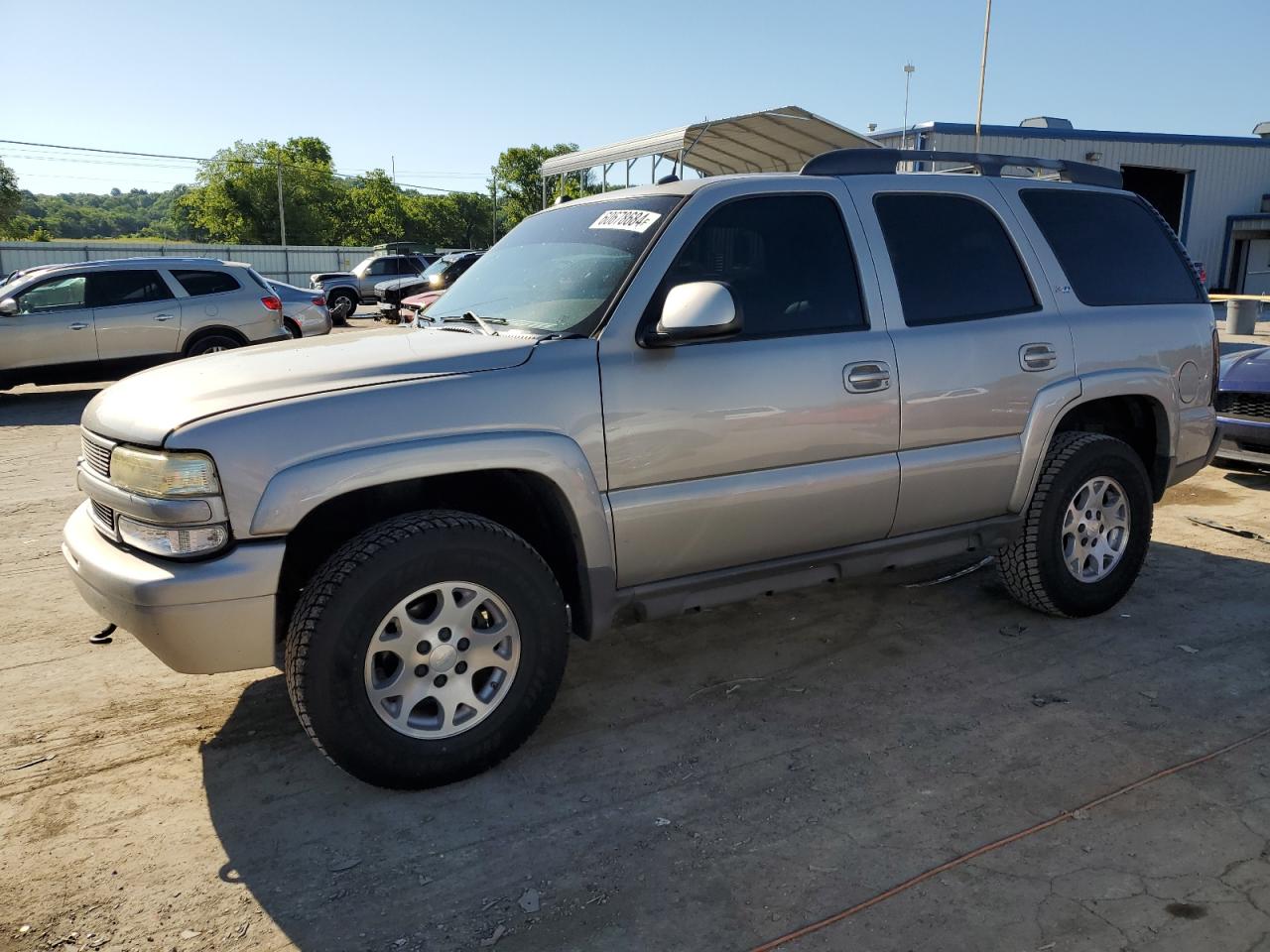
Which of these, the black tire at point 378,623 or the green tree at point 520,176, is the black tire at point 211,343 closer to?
the black tire at point 378,623

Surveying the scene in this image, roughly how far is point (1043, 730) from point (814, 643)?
3.56 feet

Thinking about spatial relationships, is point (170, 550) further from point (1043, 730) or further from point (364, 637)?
point (1043, 730)

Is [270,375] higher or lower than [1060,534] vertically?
higher

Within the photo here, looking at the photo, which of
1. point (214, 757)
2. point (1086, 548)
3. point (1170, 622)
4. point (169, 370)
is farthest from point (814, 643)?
point (169, 370)

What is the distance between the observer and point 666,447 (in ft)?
10.7

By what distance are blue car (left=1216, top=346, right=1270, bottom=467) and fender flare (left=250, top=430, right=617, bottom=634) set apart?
5.37m

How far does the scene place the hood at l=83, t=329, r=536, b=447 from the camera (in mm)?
2857

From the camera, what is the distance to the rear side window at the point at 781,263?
11.6 ft

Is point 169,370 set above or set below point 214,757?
above

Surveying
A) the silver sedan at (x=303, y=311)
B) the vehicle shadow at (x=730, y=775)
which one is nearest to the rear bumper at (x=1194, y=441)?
the vehicle shadow at (x=730, y=775)

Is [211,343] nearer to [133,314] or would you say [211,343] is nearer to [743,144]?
[133,314]

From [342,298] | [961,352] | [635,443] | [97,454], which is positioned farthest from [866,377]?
[342,298]

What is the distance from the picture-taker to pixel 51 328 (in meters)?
11.5

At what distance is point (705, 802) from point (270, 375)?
193cm
